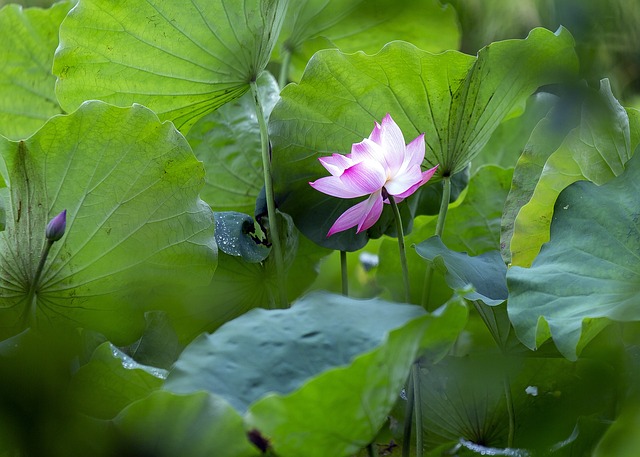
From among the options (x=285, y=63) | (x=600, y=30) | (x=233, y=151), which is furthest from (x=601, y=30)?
(x=285, y=63)

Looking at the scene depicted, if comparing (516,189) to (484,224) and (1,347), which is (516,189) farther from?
(1,347)

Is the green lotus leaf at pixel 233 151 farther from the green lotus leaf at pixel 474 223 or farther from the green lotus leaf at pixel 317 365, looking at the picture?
the green lotus leaf at pixel 317 365

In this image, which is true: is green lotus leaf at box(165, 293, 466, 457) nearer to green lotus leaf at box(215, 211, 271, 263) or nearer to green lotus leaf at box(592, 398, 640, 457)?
green lotus leaf at box(592, 398, 640, 457)

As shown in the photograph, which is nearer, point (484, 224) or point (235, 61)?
point (235, 61)

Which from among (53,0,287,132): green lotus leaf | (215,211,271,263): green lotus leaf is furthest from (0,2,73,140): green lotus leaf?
(215,211,271,263): green lotus leaf

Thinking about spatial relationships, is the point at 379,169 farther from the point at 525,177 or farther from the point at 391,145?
the point at 525,177

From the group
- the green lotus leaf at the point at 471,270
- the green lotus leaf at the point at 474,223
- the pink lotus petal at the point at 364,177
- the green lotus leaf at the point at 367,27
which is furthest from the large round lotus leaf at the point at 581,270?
the green lotus leaf at the point at 367,27

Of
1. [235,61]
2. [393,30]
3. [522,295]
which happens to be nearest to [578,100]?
[522,295]
